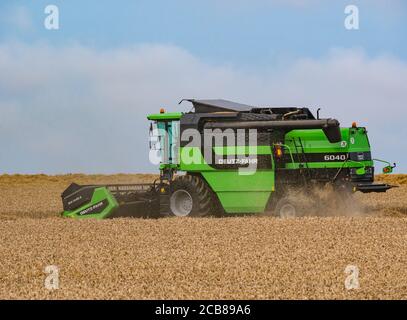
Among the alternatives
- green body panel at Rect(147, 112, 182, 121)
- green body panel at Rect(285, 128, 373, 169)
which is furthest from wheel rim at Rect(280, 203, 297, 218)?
green body panel at Rect(147, 112, 182, 121)

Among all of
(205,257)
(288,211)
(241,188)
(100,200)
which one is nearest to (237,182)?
(241,188)

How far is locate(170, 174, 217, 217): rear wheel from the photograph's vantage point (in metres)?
16.8

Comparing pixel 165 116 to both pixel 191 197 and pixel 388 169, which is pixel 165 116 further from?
pixel 388 169

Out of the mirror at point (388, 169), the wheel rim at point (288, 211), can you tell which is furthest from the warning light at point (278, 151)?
the mirror at point (388, 169)

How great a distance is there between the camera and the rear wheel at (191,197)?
16750mm

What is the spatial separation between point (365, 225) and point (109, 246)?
5.37m

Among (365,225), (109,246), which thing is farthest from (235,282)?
(365,225)

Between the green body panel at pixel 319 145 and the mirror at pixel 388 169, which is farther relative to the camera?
the mirror at pixel 388 169

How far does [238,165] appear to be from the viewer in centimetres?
1656

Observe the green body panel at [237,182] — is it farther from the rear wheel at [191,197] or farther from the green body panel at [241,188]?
the rear wheel at [191,197]

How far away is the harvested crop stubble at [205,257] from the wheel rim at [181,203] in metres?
0.87

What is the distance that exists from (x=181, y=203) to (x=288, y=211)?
2668 millimetres

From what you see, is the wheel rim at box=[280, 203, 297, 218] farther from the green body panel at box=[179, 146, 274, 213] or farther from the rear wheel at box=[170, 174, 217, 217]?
the rear wheel at box=[170, 174, 217, 217]
